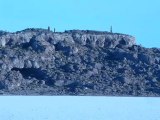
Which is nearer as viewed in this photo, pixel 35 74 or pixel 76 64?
pixel 35 74

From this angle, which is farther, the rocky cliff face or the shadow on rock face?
the shadow on rock face

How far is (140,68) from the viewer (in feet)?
241

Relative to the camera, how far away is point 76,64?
240 feet

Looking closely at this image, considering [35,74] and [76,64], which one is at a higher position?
[76,64]

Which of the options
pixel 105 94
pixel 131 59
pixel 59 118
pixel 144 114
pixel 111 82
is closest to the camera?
pixel 59 118

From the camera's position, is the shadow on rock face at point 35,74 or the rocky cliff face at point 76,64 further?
the shadow on rock face at point 35,74

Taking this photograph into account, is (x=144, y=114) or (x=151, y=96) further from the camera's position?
(x=151, y=96)

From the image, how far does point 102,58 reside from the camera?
7544 cm

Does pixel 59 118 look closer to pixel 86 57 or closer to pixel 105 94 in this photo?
pixel 105 94

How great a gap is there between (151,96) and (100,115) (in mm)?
29706

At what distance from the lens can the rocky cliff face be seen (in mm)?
65938

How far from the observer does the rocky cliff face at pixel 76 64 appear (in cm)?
→ 6594

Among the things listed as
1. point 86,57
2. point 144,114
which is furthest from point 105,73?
point 144,114

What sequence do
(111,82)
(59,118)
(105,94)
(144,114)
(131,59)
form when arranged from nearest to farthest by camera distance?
1. (59,118)
2. (144,114)
3. (105,94)
4. (111,82)
5. (131,59)
